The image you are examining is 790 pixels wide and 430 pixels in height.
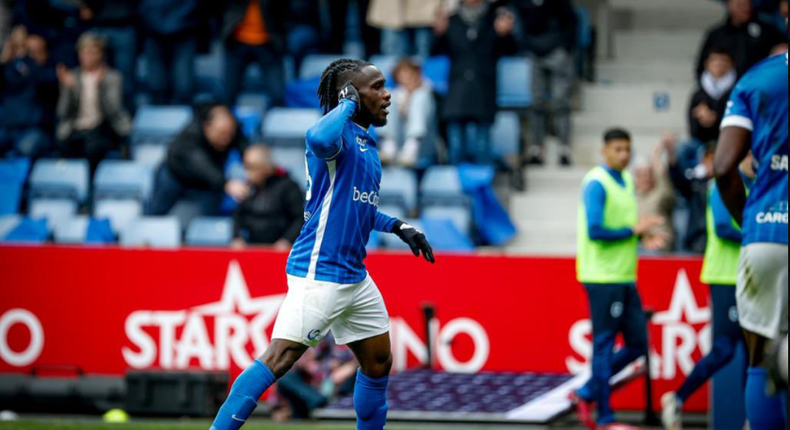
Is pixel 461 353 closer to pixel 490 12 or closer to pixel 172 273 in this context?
pixel 172 273

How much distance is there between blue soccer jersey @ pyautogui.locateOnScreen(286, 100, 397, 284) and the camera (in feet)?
20.5

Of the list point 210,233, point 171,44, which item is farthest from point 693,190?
point 171,44

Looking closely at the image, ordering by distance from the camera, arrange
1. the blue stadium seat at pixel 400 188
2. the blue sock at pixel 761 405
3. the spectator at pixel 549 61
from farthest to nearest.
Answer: the spectator at pixel 549 61, the blue stadium seat at pixel 400 188, the blue sock at pixel 761 405

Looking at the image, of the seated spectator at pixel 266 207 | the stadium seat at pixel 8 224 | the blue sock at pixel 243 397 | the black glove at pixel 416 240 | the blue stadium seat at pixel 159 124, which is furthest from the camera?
the blue stadium seat at pixel 159 124

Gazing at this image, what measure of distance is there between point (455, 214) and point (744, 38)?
12.1 feet

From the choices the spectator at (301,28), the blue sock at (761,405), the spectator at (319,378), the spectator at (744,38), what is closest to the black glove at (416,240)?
the blue sock at (761,405)

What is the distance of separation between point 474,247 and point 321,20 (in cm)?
428

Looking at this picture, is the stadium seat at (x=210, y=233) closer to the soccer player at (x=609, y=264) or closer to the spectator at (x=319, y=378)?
the spectator at (x=319, y=378)

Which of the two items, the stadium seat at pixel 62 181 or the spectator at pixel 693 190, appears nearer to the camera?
the spectator at pixel 693 190

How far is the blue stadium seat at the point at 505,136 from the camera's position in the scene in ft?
47.6

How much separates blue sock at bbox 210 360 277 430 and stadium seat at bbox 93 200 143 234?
759 centimetres

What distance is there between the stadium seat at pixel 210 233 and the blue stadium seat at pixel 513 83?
3.75 meters

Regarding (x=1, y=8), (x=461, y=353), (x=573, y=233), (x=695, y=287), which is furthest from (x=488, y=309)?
(x=1, y=8)

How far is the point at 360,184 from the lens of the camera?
20.7 feet
